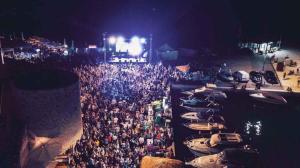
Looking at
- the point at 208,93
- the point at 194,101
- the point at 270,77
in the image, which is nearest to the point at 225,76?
the point at 270,77

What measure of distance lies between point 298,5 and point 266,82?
39.4 m

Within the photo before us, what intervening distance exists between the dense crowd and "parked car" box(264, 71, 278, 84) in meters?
10.7

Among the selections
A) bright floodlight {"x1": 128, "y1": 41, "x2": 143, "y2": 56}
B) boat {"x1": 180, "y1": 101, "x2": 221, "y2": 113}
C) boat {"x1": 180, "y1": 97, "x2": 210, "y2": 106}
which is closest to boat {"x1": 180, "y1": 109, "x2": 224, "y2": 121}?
boat {"x1": 180, "y1": 101, "x2": 221, "y2": 113}

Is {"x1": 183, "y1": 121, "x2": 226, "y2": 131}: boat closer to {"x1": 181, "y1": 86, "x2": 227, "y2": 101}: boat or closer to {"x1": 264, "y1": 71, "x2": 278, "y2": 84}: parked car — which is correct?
{"x1": 181, "y1": 86, "x2": 227, "y2": 101}: boat

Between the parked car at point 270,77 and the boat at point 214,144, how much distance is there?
549 inches

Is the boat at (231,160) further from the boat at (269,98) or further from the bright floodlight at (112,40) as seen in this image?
the bright floodlight at (112,40)

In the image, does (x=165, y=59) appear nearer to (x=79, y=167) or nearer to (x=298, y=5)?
(x=79, y=167)

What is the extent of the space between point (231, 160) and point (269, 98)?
13022 millimetres

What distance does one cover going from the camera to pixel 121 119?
60.5 feet

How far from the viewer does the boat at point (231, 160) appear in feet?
50.9

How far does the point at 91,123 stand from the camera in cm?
1848

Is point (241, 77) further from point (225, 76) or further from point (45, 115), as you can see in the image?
point (45, 115)

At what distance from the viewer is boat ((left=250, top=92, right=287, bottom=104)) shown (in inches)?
1037

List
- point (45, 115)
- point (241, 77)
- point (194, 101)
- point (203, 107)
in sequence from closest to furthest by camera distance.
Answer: point (45, 115) < point (203, 107) < point (194, 101) < point (241, 77)
